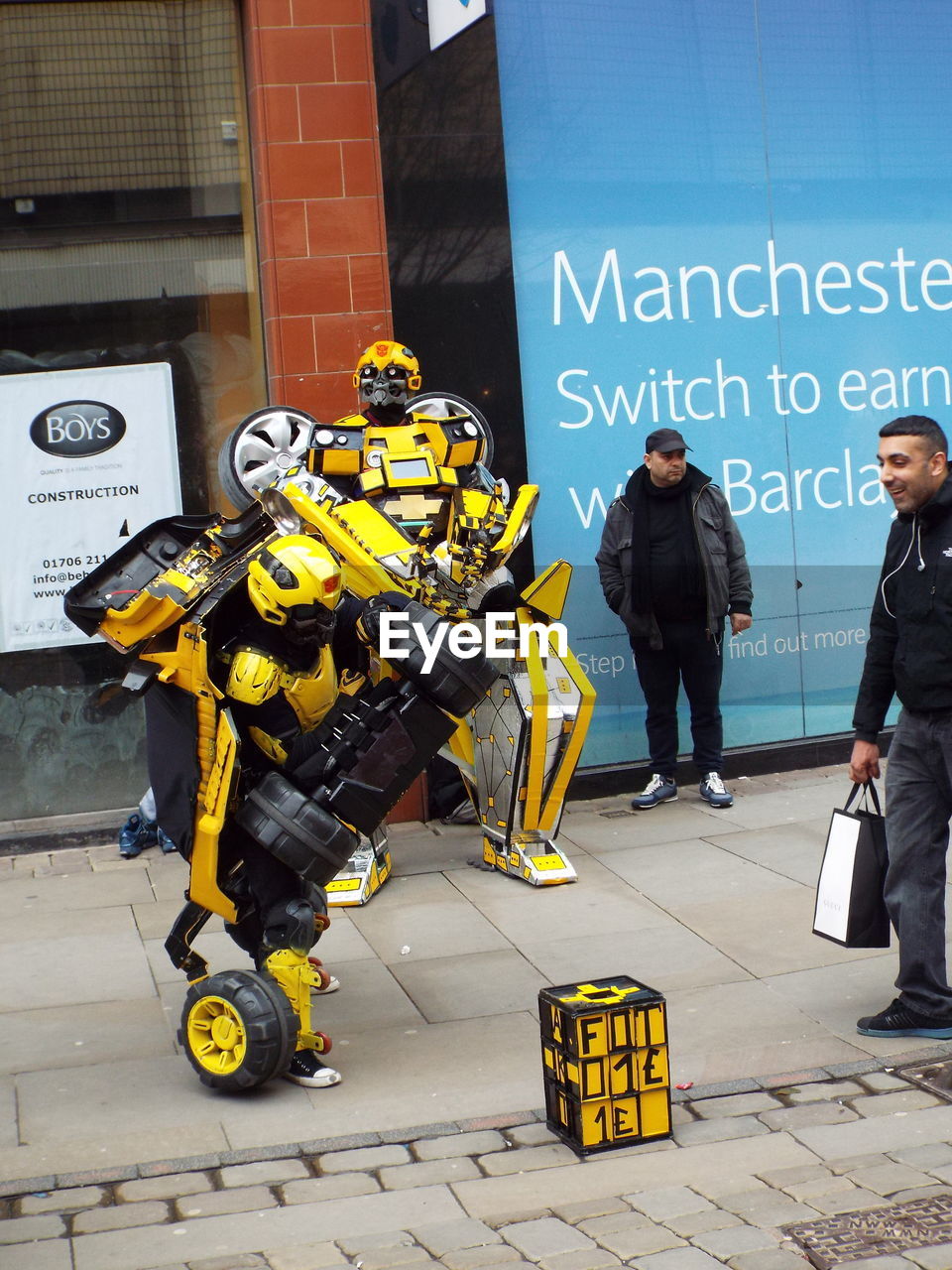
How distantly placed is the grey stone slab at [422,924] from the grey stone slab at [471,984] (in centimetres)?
10

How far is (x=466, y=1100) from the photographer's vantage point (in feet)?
16.8

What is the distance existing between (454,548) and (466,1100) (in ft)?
9.10

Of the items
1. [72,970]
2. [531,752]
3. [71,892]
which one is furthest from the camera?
[71,892]

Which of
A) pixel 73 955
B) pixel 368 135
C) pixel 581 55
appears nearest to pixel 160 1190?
pixel 73 955

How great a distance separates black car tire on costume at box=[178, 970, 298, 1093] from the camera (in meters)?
5.02

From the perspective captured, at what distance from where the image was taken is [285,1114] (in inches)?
200

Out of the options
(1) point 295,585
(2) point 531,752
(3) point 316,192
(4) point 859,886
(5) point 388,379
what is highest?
(3) point 316,192

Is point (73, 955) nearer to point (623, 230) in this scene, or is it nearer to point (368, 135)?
point (368, 135)

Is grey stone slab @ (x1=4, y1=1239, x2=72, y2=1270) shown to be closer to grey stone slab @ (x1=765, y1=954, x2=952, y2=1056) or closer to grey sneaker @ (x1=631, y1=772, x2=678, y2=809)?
grey stone slab @ (x1=765, y1=954, x2=952, y2=1056)

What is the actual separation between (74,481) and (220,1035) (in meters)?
4.32

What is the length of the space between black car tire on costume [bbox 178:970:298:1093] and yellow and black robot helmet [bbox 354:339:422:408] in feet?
10.4

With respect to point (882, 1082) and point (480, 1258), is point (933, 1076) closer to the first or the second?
point (882, 1082)

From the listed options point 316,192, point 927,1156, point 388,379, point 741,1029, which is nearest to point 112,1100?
point 741,1029

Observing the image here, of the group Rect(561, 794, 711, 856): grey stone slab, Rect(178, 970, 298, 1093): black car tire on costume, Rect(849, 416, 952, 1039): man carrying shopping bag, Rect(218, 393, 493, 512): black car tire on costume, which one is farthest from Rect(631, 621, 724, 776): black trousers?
Rect(178, 970, 298, 1093): black car tire on costume
